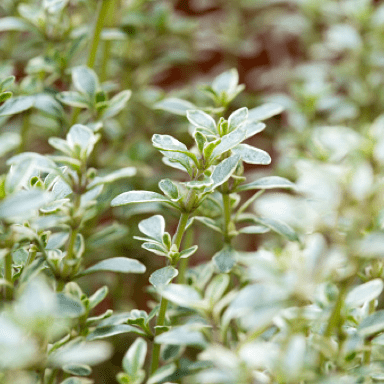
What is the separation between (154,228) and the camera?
746 mm

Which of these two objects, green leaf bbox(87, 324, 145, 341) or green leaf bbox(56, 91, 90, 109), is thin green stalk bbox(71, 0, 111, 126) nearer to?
green leaf bbox(56, 91, 90, 109)

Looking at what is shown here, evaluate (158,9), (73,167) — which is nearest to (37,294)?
(73,167)

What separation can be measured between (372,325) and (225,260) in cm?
24

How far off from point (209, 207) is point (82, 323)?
11.4 inches

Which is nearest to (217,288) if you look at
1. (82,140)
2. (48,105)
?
(82,140)

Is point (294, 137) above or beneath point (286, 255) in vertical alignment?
beneath

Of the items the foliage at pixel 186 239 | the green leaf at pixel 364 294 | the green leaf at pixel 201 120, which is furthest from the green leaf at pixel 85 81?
the green leaf at pixel 364 294

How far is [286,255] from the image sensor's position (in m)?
0.57

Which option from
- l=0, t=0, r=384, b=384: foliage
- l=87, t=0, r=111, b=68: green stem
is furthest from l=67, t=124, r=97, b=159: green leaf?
l=87, t=0, r=111, b=68: green stem

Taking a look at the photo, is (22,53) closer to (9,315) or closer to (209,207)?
(209,207)

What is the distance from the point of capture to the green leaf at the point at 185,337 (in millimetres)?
555

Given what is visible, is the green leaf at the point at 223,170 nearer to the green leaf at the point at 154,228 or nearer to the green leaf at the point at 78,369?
the green leaf at the point at 154,228

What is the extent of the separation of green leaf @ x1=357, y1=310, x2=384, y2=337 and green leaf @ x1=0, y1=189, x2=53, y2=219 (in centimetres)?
42

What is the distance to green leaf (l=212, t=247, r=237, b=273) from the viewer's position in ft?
2.43
